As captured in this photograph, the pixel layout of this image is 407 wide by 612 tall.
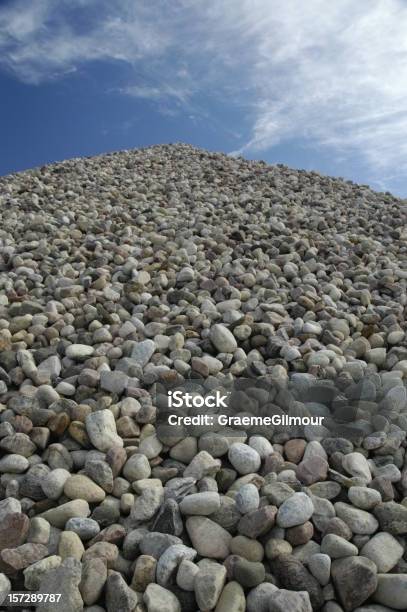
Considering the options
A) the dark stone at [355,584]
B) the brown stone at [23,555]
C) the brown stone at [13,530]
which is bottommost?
the dark stone at [355,584]

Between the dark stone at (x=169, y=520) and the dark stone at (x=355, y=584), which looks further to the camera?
the dark stone at (x=169, y=520)

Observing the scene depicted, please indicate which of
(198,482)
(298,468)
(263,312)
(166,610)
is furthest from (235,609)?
(263,312)

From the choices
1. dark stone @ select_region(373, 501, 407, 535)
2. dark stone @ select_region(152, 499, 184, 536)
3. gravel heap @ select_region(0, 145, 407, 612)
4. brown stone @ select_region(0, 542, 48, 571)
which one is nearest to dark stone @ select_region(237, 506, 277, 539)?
gravel heap @ select_region(0, 145, 407, 612)

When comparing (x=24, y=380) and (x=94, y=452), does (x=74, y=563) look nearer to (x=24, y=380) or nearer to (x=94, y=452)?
(x=94, y=452)

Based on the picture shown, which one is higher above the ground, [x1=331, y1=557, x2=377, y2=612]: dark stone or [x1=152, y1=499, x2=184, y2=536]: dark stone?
[x1=152, y1=499, x2=184, y2=536]: dark stone

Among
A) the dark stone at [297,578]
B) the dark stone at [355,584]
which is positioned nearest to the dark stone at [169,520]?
the dark stone at [297,578]

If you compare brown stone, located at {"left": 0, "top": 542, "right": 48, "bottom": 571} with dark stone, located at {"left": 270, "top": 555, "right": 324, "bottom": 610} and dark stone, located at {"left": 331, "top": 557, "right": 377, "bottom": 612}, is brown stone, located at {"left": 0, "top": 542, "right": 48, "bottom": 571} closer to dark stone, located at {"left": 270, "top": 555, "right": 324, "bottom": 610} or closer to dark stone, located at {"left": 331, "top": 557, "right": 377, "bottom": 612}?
dark stone, located at {"left": 270, "top": 555, "right": 324, "bottom": 610}

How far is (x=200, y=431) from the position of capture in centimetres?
197

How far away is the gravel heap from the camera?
1.43 meters

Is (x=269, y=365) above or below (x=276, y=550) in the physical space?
above

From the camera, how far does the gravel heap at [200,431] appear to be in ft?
4.69

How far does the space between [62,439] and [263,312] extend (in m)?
1.41

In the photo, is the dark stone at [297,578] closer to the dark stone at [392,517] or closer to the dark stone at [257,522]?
the dark stone at [257,522]

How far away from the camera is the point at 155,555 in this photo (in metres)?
1.48
